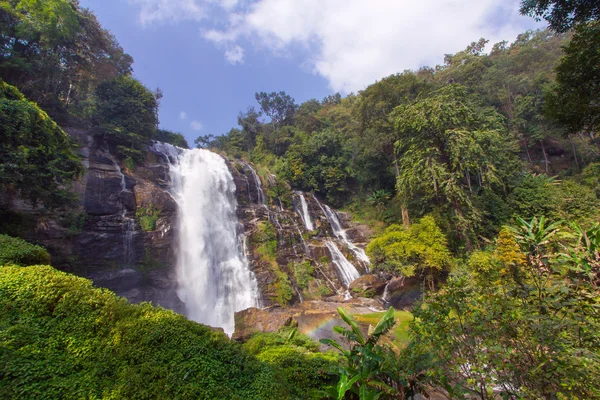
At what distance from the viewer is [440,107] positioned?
48.0ft

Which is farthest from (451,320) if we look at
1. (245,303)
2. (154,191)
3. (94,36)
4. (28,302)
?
(94,36)

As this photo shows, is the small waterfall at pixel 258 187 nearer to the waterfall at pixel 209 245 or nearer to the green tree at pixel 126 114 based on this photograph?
the waterfall at pixel 209 245

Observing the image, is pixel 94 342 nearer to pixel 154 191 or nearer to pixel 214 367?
pixel 214 367

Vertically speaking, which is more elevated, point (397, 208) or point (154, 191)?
point (154, 191)

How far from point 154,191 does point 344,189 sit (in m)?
16.5

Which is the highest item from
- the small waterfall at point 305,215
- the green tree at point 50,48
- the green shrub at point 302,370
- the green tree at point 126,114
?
the green tree at point 50,48

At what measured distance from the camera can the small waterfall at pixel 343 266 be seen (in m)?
16.5

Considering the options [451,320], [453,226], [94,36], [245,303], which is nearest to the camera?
[451,320]

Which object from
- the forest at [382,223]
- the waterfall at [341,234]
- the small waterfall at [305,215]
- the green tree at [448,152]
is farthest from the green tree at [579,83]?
the small waterfall at [305,215]

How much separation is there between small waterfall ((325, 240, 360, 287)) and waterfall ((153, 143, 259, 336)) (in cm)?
533

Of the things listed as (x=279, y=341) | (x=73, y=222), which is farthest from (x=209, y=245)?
(x=279, y=341)

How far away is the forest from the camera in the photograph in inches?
122

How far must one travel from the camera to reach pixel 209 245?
16.5m

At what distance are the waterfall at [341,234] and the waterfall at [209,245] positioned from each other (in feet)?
24.1
